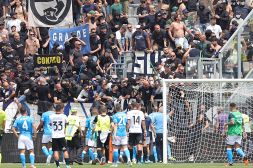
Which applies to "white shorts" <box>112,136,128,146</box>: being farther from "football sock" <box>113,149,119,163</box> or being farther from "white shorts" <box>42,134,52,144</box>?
"white shorts" <box>42,134,52,144</box>

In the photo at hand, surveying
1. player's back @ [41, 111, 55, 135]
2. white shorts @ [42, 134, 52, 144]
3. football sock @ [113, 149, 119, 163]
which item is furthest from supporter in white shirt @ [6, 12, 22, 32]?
football sock @ [113, 149, 119, 163]

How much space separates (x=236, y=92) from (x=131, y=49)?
5.80 metres

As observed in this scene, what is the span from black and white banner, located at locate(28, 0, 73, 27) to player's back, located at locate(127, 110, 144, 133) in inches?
190

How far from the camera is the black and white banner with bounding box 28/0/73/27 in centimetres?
4234

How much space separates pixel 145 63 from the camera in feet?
142

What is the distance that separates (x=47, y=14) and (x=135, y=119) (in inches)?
220

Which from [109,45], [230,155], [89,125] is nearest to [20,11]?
[109,45]

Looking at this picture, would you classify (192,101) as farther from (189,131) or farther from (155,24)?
(155,24)

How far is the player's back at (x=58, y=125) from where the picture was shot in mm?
34594

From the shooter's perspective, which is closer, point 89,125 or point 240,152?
point 240,152

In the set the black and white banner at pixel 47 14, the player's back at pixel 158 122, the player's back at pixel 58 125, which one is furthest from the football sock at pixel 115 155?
the black and white banner at pixel 47 14

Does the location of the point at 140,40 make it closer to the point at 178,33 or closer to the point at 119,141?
the point at 178,33

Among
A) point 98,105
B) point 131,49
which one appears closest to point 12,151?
point 98,105

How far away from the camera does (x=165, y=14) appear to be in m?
45.0
